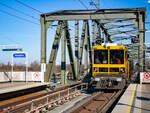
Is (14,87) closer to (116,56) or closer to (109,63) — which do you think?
(109,63)

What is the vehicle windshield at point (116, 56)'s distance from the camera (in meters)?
15.4

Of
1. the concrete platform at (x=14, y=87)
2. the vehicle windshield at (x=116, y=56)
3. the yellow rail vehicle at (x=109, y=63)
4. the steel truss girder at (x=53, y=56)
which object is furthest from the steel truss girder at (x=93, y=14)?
the concrete platform at (x=14, y=87)

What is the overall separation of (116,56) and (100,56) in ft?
3.70

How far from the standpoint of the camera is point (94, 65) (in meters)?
15.7

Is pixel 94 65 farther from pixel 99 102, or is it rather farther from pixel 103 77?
pixel 99 102

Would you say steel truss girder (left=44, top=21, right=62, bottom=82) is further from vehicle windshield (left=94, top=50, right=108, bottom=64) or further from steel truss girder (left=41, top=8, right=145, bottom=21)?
vehicle windshield (left=94, top=50, right=108, bottom=64)

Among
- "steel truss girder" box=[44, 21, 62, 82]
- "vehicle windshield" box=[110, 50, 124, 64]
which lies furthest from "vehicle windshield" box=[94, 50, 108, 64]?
"steel truss girder" box=[44, 21, 62, 82]

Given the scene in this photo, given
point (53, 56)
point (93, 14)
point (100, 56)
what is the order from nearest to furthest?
point (100, 56)
point (93, 14)
point (53, 56)

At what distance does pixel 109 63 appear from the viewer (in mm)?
15562

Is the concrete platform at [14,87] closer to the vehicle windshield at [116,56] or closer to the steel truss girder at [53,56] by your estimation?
the steel truss girder at [53,56]

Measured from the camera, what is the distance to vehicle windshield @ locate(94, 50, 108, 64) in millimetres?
15711

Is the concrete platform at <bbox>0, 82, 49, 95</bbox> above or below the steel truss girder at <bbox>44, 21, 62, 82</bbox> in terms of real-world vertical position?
below

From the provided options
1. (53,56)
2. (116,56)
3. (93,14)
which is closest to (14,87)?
(53,56)

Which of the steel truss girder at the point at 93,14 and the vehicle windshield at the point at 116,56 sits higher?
the steel truss girder at the point at 93,14
